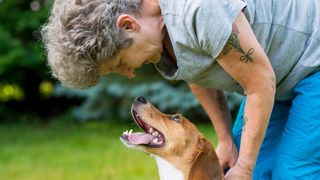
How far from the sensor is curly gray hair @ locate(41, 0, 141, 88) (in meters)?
3.02

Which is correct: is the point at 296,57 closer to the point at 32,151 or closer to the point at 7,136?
the point at 32,151

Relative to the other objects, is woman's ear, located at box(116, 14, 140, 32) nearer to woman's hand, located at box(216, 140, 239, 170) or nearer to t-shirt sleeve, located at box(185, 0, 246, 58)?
t-shirt sleeve, located at box(185, 0, 246, 58)

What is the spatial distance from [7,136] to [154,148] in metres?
6.11

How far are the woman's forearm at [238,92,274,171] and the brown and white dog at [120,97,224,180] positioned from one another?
0.75ft

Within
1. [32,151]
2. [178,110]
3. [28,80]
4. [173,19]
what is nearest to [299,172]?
[173,19]

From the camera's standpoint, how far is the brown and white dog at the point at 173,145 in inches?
132

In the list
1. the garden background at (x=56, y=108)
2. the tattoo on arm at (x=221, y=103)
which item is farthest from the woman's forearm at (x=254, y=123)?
the garden background at (x=56, y=108)

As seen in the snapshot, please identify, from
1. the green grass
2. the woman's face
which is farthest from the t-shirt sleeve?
the green grass

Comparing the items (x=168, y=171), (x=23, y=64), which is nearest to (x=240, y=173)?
(x=168, y=171)

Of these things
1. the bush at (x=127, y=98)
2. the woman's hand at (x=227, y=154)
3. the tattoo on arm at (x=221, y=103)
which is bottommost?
the bush at (x=127, y=98)

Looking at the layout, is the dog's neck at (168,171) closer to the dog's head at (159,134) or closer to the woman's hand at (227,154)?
the dog's head at (159,134)

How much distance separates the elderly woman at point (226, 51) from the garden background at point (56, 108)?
3.64 meters

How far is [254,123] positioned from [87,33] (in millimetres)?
781

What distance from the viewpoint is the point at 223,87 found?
10.9ft
